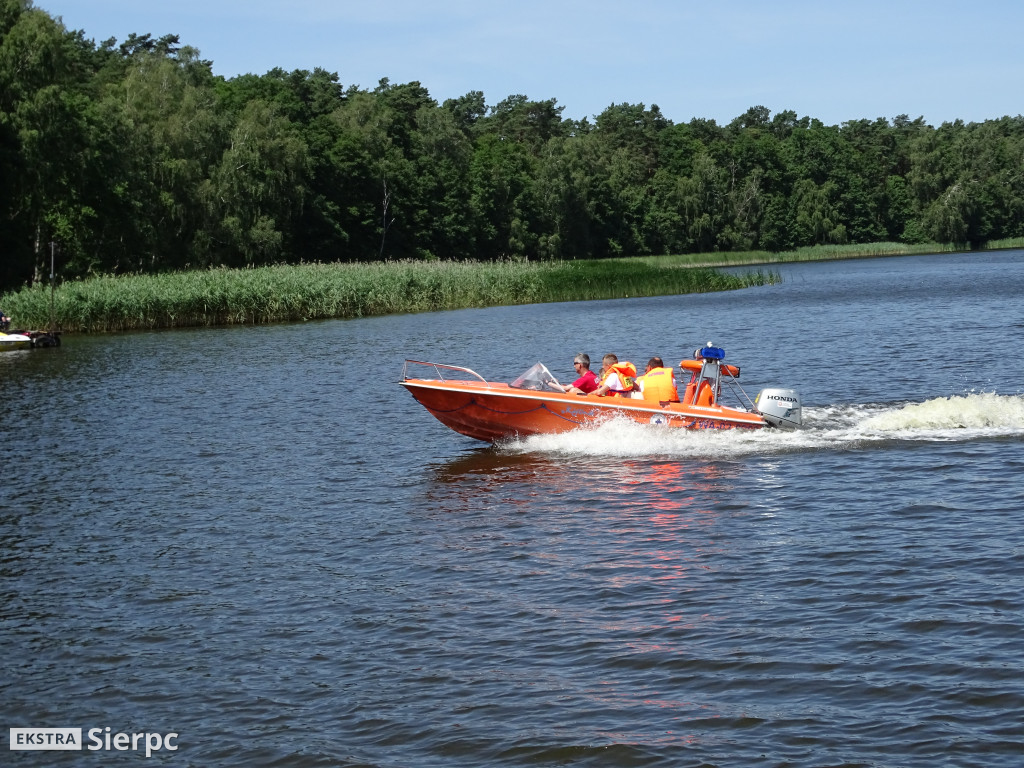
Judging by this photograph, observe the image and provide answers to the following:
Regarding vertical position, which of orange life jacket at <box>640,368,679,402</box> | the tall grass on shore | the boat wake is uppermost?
the tall grass on shore

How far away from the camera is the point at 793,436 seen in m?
16.3

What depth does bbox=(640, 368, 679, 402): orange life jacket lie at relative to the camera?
1631cm

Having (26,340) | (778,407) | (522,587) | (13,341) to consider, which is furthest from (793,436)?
(13,341)

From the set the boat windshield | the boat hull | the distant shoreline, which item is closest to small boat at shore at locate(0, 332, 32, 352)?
the distant shoreline

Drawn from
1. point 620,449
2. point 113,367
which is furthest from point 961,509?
point 113,367

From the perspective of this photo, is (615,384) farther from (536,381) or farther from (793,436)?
(793,436)

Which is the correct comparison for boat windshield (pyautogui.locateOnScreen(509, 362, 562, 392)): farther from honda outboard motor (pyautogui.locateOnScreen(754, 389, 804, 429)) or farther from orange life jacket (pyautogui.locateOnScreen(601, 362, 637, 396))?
honda outboard motor (pyautogui.locateOnScreen(754, 389, 804, 429))

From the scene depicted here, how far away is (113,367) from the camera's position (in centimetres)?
3016

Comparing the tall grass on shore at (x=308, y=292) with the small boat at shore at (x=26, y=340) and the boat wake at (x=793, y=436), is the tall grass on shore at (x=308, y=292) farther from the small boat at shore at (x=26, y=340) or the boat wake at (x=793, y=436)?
the boat wake at (x=793, y=436)

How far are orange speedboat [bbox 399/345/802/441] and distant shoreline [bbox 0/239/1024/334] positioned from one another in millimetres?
27059

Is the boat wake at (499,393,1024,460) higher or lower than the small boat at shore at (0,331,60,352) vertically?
lower

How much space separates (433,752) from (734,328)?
30.5 m

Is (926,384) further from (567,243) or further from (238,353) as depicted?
(567,243)

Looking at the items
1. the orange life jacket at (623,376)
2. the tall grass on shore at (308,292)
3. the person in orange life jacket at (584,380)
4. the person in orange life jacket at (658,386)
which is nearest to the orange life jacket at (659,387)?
the person in orange life jacket at (658,386)
